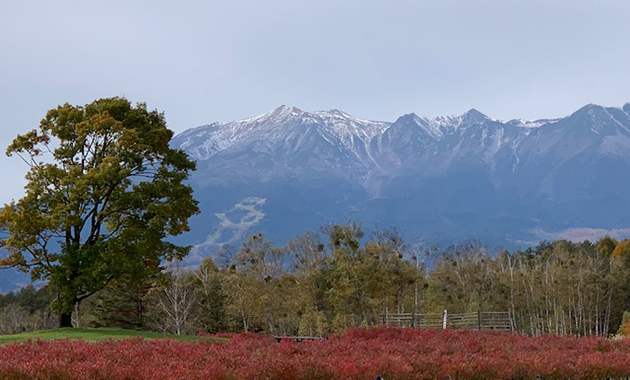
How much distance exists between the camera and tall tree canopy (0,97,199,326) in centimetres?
2802

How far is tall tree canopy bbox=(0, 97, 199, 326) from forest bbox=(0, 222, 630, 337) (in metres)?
24.3

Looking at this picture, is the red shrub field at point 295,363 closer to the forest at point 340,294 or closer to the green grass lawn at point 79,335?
the green grass lawn at point 79,335

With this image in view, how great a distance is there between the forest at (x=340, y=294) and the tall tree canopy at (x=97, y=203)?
79.7 ft

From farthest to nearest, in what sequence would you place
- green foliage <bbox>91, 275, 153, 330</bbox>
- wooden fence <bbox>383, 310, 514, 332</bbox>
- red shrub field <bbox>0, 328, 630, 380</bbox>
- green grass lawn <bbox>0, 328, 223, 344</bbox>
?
green foliage <bbox>91, 275, 153, 330</bbox>, wooden fence <bbox>383, 310, 514, 332</bbox>, green grass lawn <bbox>0, 328, 223, 344</bbox>, red shrub field <bbox>0, 328, 630, 380</bbox>

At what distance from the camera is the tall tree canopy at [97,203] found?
2802cm

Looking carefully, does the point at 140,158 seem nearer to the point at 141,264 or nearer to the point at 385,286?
the point at 141,264

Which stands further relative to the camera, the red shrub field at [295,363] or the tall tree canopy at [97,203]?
the tall tree canopy at [97,203]

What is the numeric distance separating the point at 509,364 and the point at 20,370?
30.5 feet

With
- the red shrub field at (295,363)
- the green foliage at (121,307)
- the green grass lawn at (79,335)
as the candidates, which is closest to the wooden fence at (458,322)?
the green grass lawn at (79,335)

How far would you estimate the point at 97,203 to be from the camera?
96.9ft

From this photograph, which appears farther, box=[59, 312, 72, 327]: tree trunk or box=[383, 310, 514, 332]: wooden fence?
box=[383, 310, 514, 332]: wooden fence

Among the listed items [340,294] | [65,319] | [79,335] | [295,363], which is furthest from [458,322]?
[295,363]

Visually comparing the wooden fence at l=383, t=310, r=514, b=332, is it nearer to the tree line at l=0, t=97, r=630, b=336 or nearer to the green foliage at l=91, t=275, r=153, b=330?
the tree line at l=0, t=97, r=630, b=336

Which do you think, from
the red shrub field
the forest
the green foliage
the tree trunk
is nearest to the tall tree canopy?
the tree trunk
